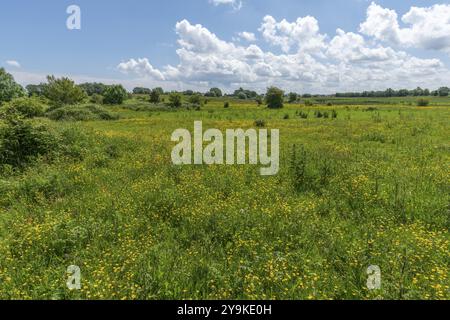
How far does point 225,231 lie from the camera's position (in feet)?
19.6

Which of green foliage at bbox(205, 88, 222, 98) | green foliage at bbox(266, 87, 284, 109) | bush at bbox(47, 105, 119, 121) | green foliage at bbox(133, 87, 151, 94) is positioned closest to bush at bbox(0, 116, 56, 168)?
bush at bbox(47, 105, 119, 121)

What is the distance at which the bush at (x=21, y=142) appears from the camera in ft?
36.0

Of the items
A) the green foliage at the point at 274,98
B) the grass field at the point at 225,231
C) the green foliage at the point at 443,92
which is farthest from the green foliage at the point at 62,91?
the green foliage at the point at 443,92

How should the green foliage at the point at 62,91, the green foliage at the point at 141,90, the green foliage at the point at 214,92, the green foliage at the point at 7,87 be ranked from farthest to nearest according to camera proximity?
the green foliage at the point at 141,90 → the green foliage at the point at 214,92 → the green foliage at the point at 62,91 → the green foliage at the point at 7,87

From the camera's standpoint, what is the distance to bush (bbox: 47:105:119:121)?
119 ft

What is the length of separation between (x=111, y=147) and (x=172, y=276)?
11.2m

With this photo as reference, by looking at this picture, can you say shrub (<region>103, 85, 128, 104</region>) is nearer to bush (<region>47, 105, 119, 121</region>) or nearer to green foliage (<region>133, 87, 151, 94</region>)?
bush (<region>47, 105, 119, 121</region>)

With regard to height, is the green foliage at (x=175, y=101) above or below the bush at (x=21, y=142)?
above

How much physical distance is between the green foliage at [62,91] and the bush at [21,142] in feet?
170

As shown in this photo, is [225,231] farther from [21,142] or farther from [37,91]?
[37,91]

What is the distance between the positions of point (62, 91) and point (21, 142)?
54.6 meters

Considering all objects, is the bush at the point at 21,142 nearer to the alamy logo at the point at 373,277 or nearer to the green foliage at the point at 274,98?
the alamy logo at the point at 373,277
